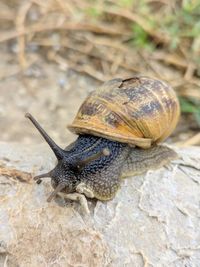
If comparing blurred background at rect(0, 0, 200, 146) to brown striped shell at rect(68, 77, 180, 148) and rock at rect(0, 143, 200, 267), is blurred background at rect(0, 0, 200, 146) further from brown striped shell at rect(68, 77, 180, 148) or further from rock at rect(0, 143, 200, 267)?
rock at rect(0, 143, 200, 267)

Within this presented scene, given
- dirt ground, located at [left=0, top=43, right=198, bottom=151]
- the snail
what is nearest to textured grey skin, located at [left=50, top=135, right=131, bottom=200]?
the snail

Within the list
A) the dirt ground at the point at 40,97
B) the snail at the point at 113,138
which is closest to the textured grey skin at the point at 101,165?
the snail at the point at 113,138

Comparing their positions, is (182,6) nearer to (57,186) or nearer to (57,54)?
(57,54)

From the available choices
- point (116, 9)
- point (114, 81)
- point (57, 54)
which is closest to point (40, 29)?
point (57, 54)

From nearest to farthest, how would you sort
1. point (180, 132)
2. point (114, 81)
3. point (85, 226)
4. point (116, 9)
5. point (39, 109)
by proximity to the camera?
point (85, 226), point (114, 81), point (180, 132), point (39, 109), point (116, 9)

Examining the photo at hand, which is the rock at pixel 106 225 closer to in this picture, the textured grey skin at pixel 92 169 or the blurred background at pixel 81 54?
the textured grey skin at pixel 92 169
